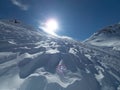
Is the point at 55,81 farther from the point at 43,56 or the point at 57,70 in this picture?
the point at 43,56

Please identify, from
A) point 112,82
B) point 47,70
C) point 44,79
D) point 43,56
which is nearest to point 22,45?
point 43,56

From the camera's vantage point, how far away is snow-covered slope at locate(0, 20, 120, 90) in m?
11.1

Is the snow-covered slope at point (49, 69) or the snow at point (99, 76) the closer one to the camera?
the snow-covered slope at point (49, 69)

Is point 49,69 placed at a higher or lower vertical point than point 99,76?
higher

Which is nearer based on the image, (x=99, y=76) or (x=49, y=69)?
(x=49, y=69)

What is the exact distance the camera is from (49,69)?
505 inches

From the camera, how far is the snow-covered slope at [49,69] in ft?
36.6

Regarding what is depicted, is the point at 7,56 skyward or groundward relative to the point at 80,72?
skyward

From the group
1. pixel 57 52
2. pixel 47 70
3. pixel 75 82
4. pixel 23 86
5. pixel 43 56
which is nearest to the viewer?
pixel 23 86

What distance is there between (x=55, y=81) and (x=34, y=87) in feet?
3.60

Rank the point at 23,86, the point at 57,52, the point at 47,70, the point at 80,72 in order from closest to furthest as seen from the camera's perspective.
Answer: the point at 23,86 → the point at 47,70 → the point at 80,72 → the point at 57,52

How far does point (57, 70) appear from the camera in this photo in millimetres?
12844

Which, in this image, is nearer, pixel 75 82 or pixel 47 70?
pixel 75 82

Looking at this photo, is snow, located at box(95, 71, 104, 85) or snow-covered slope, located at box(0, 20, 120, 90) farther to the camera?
snow, located at box(95, 71, 104, 85)
